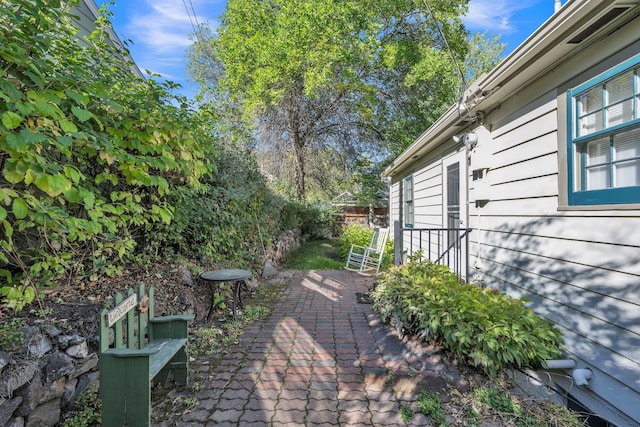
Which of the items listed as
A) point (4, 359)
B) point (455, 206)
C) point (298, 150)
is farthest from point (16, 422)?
point (298, 150)

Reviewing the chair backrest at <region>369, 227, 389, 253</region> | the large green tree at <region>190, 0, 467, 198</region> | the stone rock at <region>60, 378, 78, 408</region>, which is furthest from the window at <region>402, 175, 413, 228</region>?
the stone rock at <region>60, 378, 78, 408</region>

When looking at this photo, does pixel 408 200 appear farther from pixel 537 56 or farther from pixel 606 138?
pixel 606 138

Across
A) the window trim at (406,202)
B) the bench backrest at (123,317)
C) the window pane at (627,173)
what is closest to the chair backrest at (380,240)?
the window trim at (406,202)

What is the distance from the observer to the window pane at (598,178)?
206 centimetres

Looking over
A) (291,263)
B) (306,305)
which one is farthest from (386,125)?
(306,305)

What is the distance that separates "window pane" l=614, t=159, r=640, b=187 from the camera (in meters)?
1.86

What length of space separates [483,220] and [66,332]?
3.96m

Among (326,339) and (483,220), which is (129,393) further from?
(483,220)

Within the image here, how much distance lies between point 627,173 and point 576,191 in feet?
1.08

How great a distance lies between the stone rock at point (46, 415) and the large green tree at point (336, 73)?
29.8ft

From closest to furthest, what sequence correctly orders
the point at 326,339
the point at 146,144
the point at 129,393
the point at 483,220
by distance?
the point at 129,393, the point at 146,144, the point at 326,339, the point at 483,220

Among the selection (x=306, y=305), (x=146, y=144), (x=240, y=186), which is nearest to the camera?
(x=146, y=144)

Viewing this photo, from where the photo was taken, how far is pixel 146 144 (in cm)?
253

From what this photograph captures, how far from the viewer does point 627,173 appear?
75.3 inches
